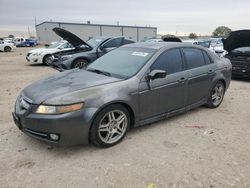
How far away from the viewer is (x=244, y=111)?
19.2 feet

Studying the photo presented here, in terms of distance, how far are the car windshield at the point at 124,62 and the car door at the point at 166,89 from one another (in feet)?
0.74

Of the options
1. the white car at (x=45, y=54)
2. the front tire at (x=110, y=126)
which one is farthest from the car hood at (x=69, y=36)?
the front tire at (x=110, y=126)

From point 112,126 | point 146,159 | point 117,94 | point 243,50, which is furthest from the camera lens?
point 243,50

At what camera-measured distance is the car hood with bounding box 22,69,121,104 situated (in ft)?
12.1

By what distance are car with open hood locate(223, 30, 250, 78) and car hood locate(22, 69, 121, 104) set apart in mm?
6860

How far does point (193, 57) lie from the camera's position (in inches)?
209

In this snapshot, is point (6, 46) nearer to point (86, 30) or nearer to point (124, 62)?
point (124, 62)

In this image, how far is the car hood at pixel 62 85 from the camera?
370cm

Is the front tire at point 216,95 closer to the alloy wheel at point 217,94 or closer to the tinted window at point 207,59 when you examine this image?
the alloy wheel at point 217,94

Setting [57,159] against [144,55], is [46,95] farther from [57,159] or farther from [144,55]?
[144,55]

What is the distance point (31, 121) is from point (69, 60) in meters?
6.84

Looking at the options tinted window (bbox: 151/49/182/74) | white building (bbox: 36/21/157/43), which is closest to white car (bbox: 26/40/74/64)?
tinted window (bbox: 151/49/182/74)

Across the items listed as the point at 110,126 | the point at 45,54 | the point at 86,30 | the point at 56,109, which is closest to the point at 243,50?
the point at 110,126

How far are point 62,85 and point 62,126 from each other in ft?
2.48
